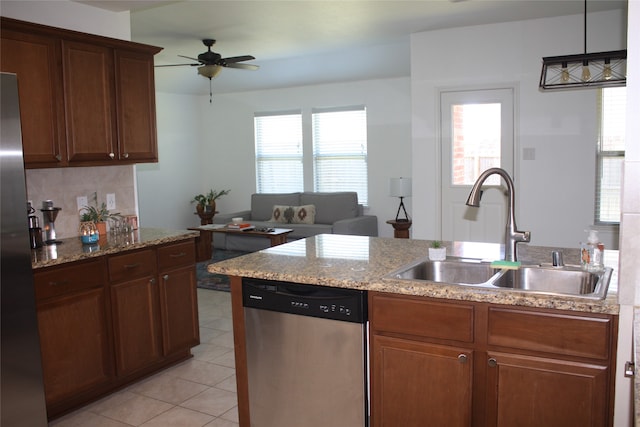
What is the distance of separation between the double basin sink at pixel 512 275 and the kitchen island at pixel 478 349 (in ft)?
0.28

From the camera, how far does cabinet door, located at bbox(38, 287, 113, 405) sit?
2.90m

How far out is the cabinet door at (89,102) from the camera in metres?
3.32

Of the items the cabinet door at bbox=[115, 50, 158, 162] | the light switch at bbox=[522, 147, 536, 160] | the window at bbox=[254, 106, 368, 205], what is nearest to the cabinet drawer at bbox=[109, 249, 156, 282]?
the cabinet door at bbox=[115, 50, 158, 162]

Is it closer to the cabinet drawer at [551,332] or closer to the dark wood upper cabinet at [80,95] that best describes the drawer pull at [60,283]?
the dark wood upper cabinet at [80,95]

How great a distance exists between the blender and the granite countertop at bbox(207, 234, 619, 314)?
146cm

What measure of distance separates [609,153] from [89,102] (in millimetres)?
4546

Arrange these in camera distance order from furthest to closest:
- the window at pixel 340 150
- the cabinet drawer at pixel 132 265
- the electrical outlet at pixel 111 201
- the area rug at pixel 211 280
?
the window at pixel 340 150 → the area rug at pixel 211 280 → the electrical outlet at pixel 111 201 → the cabinet drawer at pixel 132 265

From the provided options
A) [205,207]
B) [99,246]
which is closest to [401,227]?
[205,207]

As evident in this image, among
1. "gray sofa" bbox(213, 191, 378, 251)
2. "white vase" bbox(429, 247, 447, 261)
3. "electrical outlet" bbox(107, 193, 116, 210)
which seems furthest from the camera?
"gray sofa" bbox(213, 191, 378, 251)

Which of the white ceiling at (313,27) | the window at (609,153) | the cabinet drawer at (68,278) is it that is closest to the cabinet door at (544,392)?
the cabinet drawer at (68,278)

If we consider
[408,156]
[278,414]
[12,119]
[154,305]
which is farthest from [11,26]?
[408,156]

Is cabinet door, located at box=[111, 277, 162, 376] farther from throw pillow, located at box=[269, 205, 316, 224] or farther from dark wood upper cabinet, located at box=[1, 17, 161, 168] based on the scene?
throw pillow, located at box=[269, 205, 316, 224]

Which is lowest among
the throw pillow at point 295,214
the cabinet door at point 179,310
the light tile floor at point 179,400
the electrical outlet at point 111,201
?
the light tile floor at point 179,400

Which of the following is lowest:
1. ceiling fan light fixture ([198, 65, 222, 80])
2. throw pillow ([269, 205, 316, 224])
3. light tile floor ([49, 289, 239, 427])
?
light tile floor ([49, 289, 239, 427])
